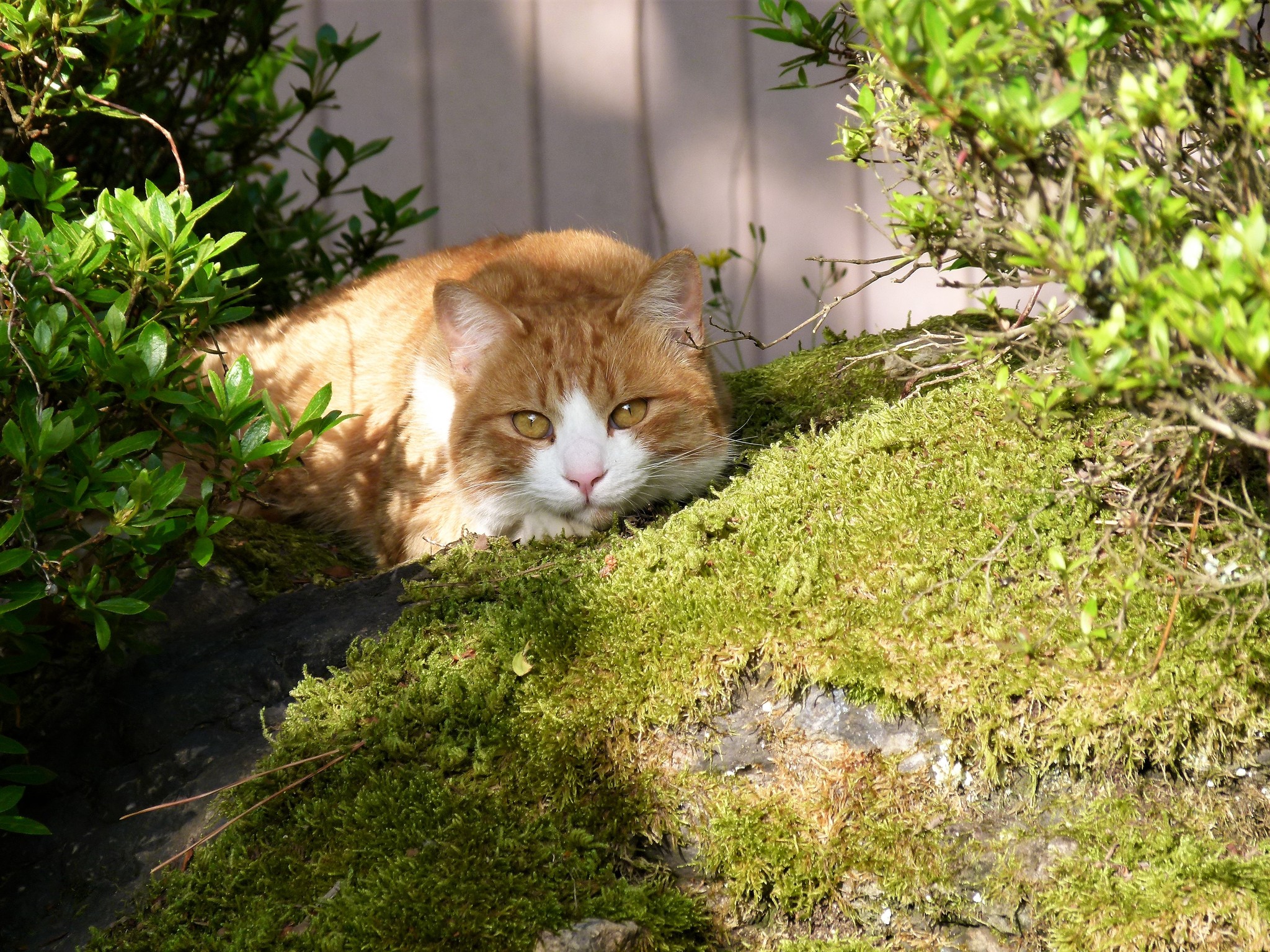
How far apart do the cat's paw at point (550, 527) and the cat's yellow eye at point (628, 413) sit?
29 centimetres

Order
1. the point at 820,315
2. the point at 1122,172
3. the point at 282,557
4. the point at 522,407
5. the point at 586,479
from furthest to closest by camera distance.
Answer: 1. the point at 282,557
2. the point at 522,407
3. the point at 586,479
4. the point at 820,315
5. the point at 1122,172

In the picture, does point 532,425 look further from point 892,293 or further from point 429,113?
point 892,293

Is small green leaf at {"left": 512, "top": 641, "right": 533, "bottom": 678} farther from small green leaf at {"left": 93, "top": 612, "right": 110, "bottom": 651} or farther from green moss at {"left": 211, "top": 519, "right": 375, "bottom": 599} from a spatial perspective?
green moss at {"left": 211, "top": 519, "right": 375, "bottom": 599}

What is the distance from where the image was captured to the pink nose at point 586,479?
2.44m

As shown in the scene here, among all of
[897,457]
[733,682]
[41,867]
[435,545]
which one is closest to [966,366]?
[897,457]

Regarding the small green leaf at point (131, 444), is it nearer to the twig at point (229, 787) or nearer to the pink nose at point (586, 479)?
the twig at point (229, 787)

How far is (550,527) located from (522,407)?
337 mm

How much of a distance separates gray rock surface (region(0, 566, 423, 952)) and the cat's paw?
317mm

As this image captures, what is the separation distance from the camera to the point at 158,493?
5.95 ft

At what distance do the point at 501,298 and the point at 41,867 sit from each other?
1774 millimetres

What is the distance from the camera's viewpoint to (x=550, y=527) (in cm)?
268

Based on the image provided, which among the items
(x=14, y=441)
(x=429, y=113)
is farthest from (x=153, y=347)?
(x=429, y=113)

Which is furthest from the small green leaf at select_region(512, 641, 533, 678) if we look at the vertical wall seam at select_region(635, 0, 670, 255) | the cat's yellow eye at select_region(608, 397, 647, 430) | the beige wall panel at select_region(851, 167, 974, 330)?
the beige wall panel at select_region(851, 167, 974, 330)

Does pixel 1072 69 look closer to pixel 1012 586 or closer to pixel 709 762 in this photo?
pixel 1012 586
